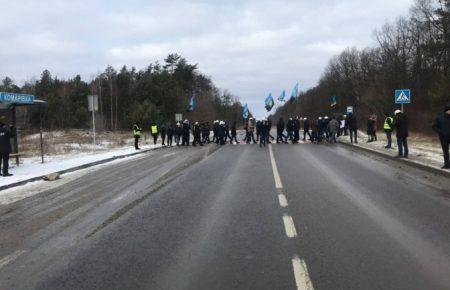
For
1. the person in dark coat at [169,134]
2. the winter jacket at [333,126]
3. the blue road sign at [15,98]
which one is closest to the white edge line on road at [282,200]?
the blue road sign at [15,98]

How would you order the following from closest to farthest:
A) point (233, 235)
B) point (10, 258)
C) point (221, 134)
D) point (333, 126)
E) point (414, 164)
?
point (10, 258)
point (233, 235)
point (414, 164)
point (333, 126)
point (221, 134)

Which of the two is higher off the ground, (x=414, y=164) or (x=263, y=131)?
(x=263, y=131)

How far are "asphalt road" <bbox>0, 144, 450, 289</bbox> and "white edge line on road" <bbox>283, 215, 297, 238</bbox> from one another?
0.09 ft

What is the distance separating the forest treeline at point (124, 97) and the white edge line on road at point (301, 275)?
70.7 m

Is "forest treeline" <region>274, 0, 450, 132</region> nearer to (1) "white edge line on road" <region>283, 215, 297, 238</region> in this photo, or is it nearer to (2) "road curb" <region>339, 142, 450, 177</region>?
(2) "road curb" <region>339, 142, 450, 177</region>

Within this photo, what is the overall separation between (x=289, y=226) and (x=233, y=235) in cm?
102

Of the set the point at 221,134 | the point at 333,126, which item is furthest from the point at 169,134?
the point at 333,126

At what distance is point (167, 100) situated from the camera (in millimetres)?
87625

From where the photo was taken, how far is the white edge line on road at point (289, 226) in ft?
25.0

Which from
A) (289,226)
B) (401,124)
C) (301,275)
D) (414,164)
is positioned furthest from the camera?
(401,124)

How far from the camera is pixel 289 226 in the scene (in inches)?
321

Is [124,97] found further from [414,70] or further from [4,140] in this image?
[4,140]

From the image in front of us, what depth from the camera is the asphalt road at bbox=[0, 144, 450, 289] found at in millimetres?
5641

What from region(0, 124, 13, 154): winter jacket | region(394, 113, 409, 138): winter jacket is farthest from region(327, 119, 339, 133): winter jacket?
region(0, 124, 13, 154): winter jacket
